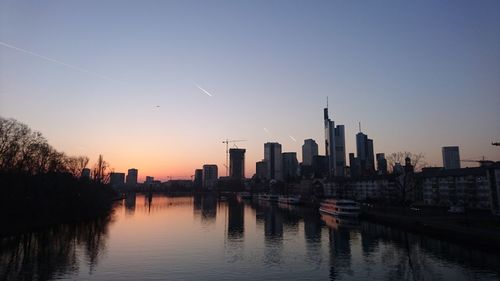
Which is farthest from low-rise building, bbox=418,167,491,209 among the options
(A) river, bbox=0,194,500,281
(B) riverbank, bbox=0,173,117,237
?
(B) riverbank, bbox=0,173,117,237

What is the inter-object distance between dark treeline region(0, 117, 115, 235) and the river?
191 inches

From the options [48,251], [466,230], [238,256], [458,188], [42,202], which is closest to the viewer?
[238,256]

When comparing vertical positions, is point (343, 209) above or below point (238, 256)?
above

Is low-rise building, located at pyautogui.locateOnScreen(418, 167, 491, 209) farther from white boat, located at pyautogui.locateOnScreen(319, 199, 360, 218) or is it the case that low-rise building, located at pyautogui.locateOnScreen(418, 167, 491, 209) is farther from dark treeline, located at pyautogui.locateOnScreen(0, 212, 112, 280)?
dark treeline, located at pyautogui.locateOnScreen(0, 212, 112, 280)

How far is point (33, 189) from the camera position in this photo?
238 ft

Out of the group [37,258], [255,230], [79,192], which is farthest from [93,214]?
[37,258]

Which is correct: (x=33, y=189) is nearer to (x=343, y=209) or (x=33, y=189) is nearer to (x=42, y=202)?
(x=42, y=202)

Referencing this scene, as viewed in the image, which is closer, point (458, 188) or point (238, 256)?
point (238, 256)

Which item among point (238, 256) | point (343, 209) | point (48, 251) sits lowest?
point (238, 256)

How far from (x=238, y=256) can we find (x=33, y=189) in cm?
4841

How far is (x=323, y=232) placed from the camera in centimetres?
6831

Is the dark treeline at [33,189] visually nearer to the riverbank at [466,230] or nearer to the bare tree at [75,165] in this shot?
the bare tree at [75,165]

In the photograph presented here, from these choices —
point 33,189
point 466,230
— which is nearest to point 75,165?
point 33,189

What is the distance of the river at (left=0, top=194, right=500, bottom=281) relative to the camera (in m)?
35.8
